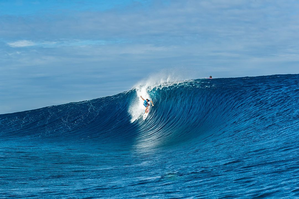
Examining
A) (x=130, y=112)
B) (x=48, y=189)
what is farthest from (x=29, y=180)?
(x=130, y=112)

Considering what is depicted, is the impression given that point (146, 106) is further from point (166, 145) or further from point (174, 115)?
point (166, 145)

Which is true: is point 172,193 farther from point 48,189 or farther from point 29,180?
point 29,180

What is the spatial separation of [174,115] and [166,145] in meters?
4.95

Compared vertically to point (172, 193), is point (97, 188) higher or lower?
higher

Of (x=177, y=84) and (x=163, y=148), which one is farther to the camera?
(x=177, y=84)

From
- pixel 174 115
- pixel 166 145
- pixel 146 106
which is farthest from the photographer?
pixel 146 106

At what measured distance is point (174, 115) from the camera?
18516 mm

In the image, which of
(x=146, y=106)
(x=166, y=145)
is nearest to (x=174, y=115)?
(x=146, y=106)

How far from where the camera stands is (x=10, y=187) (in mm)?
7996

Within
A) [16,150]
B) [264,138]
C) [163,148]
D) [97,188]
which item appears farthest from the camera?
[16,150]

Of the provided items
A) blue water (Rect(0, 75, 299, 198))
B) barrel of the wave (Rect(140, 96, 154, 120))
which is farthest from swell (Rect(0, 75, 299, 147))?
barrel of the wave (Rect(140, 96, 154, 120))

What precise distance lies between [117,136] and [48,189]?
988 cm

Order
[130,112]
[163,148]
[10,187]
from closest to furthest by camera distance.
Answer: [10,187] → [163,148] → [130,112]

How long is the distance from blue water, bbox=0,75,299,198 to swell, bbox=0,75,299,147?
2.2 inches
